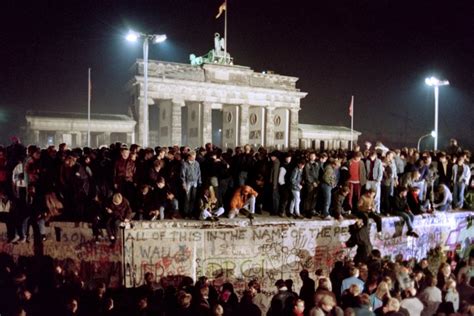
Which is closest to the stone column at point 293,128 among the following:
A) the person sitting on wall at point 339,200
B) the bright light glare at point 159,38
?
the bright light glare at point 159,38

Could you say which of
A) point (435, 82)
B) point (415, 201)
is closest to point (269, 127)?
point (435, 82)

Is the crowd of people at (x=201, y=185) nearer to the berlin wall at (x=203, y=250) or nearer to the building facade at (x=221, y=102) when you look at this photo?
the berlin wall at (x=203, y=250)

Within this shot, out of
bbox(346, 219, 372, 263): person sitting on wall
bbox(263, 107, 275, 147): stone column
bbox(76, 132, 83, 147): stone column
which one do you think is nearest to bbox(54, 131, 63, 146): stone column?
bbox(76, 132, 83, 147): stone column

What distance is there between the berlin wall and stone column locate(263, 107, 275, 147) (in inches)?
1307

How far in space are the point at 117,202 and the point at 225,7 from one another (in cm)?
2927

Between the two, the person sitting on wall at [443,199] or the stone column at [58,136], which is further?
the stone column at [58,136]

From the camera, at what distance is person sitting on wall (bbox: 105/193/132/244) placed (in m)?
9.88

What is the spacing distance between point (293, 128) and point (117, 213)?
126 feet

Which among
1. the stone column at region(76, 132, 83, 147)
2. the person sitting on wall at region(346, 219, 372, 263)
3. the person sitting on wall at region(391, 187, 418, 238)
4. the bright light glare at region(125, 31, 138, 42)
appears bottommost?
the person sitting on wall at region(346, 219, 372, 263)

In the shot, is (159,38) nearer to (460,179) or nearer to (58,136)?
(460,179)

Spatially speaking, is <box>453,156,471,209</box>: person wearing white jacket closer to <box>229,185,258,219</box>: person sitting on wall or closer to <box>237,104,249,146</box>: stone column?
<box>229,185,258,219</box>: person sitting on wall

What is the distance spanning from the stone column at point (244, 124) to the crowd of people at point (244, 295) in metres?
34.3

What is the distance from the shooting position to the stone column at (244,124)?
Result: 4384cm

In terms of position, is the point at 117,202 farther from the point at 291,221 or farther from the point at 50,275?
the point at 291,221
